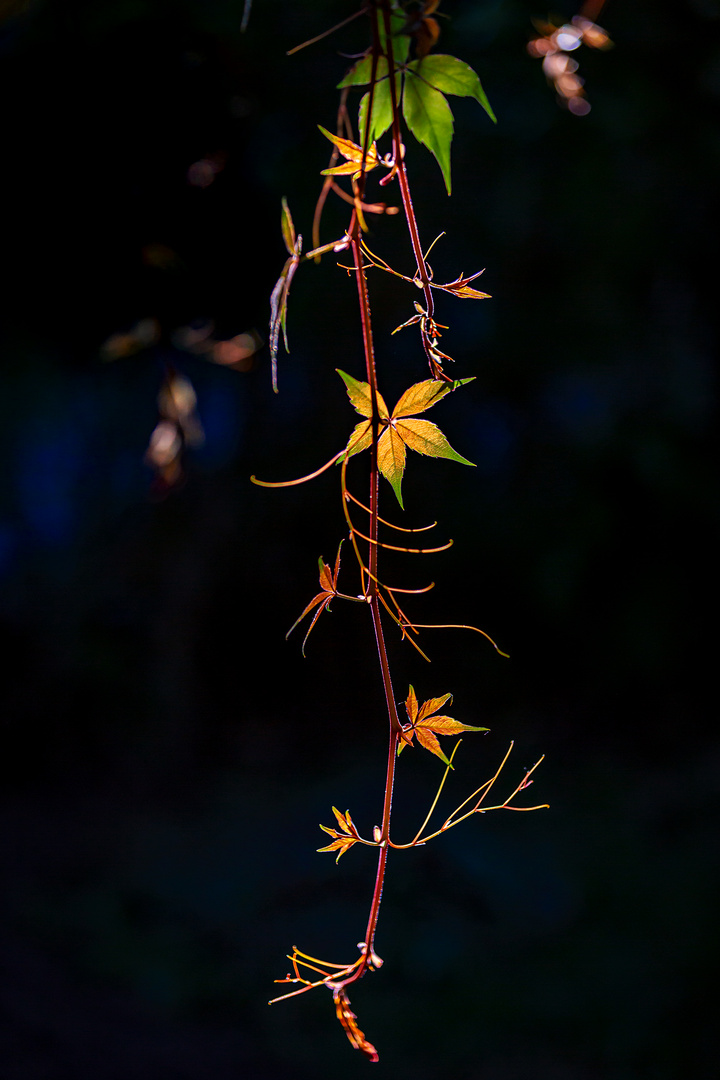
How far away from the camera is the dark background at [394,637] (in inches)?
49.7

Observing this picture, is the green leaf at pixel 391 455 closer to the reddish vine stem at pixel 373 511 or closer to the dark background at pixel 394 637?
the reddish vine stem at pixel 373 511

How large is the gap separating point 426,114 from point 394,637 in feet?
4.85

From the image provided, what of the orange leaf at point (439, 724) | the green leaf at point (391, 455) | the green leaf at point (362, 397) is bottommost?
the orange leaf at point (439, 724)

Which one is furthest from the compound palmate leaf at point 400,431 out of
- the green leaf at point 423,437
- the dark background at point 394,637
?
the dark background at point 394,637

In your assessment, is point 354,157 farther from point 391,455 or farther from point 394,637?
point 394,637

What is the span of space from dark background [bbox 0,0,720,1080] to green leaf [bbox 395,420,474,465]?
0.78 meters

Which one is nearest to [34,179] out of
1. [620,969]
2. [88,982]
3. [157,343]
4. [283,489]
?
[157,343]

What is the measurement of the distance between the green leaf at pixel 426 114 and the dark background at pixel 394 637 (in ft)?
2.46

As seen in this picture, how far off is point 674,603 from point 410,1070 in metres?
1.06

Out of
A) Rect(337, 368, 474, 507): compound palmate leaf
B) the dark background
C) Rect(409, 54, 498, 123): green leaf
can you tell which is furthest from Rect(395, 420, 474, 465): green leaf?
the dark background

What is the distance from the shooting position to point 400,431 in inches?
10.6

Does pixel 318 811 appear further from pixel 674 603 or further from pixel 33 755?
pixel 674 603

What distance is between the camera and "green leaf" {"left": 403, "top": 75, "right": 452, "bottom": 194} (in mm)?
Answer: 266

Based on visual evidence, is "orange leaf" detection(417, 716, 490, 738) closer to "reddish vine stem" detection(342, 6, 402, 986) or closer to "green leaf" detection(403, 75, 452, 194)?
"reddish vine stem" detection(342, 6, 402, 986)
